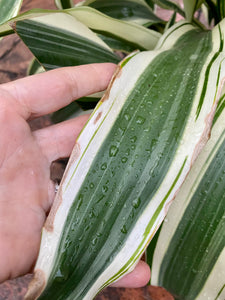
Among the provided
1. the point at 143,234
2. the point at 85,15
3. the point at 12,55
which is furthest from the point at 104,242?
the point at 12,55

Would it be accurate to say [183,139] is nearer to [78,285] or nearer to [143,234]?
[143,234]

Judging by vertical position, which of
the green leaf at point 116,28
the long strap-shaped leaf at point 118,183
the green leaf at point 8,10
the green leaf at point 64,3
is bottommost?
the long strap-shaped leaf at point 118,183

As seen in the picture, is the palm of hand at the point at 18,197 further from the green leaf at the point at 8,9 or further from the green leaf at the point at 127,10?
the green leaf at the point at 127,10

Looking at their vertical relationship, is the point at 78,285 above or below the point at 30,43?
below

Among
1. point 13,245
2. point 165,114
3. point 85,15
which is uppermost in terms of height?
point 85,15

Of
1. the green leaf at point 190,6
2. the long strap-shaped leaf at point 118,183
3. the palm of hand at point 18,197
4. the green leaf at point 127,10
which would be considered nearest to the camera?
the long strap-shaped leaf at point 118,183

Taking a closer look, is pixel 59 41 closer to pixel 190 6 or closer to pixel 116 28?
pixel 116 28

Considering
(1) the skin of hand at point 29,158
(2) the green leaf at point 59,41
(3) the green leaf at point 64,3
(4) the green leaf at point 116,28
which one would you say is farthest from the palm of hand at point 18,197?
(3) the green leaf at point 64,3
